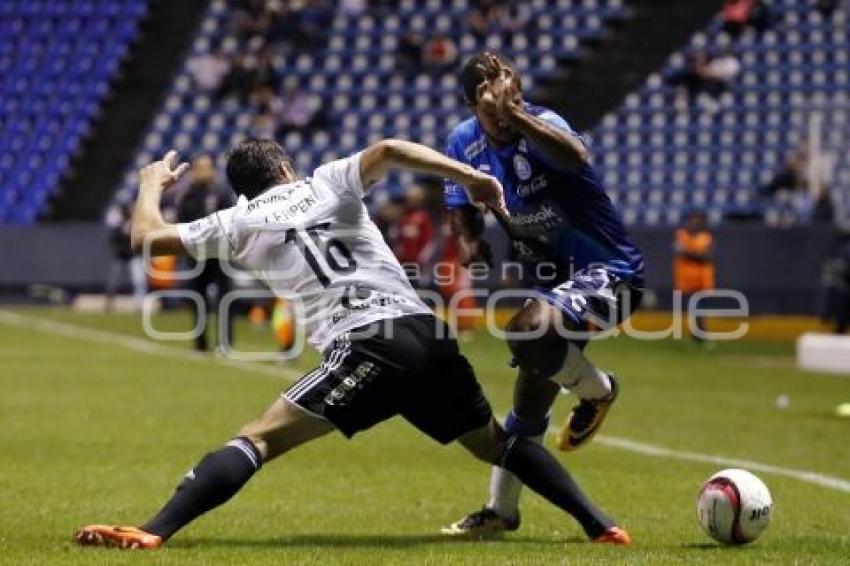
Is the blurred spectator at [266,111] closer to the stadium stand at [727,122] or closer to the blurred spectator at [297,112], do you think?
the blurred spectator at [297,112]

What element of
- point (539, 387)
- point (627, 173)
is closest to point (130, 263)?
point (627, 173)

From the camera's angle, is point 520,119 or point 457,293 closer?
point 520,119

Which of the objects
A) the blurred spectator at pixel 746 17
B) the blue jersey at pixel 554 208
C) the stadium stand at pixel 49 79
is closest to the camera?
the blue jersey at pixel 554 208

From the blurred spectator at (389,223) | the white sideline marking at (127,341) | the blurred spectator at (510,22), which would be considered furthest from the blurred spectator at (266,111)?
the blurred spectator at (389,223)

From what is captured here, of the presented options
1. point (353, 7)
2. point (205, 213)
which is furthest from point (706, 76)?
point (205, 213)

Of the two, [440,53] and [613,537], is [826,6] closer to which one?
[440,53]

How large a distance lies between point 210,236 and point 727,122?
Result: 24907 mm

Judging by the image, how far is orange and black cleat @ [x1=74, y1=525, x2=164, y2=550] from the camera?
7.54 metres

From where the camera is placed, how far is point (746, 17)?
3203 centimetres

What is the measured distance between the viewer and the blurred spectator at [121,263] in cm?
3014

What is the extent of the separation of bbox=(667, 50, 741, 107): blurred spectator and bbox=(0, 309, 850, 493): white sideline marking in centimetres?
1131

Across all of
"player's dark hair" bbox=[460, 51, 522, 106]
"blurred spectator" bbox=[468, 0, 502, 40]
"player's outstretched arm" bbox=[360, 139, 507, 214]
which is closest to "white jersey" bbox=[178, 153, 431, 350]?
"player's outstretched arm" bbox=[360, 139, 507, 214]

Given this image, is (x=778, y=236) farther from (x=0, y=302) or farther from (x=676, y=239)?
(x=0, y=302)

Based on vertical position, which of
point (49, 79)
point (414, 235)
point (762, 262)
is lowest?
point (762, 262)
